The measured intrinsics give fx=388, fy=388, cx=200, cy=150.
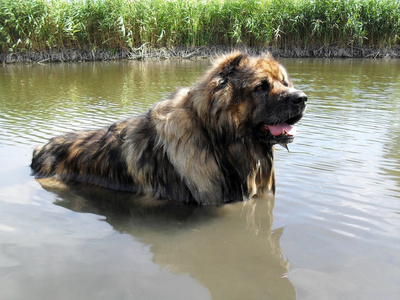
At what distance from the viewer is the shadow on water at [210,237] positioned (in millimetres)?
2730

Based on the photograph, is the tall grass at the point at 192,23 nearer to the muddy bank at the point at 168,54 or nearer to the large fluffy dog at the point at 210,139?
the muddy bank at the point at 168,54

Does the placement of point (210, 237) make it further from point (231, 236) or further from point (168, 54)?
point (168, 54)

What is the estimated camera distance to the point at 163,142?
13.3ft

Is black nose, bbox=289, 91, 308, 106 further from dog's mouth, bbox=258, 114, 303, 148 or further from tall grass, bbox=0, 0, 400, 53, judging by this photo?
tall grass, bbox=0, 0, 400, 53

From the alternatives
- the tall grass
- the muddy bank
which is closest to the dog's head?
the tall grass

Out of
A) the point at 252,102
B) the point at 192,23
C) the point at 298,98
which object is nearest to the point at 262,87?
the point at 252,102

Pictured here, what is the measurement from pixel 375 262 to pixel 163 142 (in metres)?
2.25

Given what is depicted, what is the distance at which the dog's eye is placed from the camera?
3.71 meters

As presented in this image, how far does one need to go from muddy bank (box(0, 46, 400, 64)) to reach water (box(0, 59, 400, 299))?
1661 centimetres

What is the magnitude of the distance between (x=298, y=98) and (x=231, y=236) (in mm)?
1405

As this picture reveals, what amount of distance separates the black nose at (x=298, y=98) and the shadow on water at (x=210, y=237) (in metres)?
1.14

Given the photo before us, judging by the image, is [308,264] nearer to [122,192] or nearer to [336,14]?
[122,192]

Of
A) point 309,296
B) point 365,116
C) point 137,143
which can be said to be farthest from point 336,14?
point 309,296

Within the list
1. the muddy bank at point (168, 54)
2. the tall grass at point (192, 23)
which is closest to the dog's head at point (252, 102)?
the tall grass at point (192, 23)
